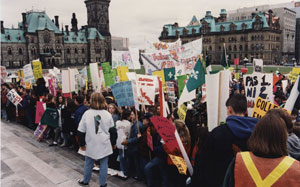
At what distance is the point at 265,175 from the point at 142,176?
4.19 metres

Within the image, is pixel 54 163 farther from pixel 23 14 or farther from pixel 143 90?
pixel 23 14

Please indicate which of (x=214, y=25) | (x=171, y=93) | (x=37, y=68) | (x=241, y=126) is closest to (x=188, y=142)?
(x=241, y=126)

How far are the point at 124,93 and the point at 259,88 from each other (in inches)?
130

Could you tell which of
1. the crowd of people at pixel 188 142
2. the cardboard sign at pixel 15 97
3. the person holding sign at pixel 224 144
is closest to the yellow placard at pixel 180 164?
the crowd of people at pixel 188 142

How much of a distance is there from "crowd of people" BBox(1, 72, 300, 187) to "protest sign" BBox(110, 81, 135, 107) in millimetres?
353

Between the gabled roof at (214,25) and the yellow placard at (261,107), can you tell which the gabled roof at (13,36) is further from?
the yellow placard at (261,107)

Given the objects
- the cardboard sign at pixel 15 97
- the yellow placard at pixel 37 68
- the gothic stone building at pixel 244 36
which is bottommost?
the cardboard sign at pixel 15 97

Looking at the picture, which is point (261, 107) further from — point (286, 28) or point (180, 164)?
point (286, 28)

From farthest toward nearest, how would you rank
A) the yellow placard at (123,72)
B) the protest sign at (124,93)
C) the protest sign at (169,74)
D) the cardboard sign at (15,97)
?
the yellow placard at (123,72) → the cardboard sign at (15,97) → the protest sign at (169,74) → the protest sign at (124,93)

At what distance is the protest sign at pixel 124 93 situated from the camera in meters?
6.40

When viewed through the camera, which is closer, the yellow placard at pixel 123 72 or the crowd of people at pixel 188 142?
the crowd of people at pixel 188 142

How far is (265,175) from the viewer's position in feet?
6.78

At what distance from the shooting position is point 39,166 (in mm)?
6430

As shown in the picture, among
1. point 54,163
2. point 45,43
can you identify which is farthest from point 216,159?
point 45,43
